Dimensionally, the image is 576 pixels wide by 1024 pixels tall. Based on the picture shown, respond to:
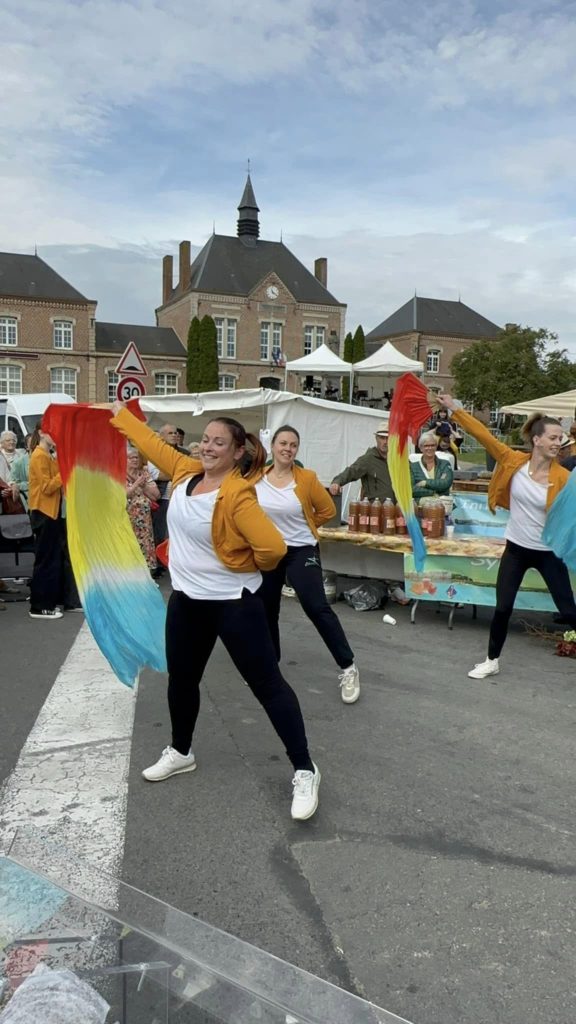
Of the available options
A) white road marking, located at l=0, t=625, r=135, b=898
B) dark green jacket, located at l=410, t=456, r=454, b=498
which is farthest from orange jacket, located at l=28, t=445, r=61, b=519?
dark green jacket, located at l=410, t=456, r=454, b=498

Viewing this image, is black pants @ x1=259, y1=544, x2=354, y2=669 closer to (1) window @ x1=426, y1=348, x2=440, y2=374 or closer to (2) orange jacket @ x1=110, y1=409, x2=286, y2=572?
(2) orange jacket @ x1=110, y1=409, x2=286, y2=572

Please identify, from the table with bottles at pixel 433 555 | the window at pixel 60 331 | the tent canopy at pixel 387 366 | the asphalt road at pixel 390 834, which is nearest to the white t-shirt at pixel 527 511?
the asphalt road at pixel 390 834

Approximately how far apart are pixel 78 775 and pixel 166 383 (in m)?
59.0

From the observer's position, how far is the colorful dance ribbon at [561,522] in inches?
210

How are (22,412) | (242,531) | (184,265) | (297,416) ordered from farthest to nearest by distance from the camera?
(184,265)
(22,412)
(297,416)
(242,531)

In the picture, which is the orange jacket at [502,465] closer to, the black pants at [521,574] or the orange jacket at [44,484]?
the black pants at [521,574]

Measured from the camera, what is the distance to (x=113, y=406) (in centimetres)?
439

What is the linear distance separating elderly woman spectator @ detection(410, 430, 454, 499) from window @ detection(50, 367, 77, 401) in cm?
5161

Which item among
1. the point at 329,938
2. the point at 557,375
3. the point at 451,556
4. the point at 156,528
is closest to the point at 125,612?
the point at 329,938

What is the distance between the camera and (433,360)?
7525 cm

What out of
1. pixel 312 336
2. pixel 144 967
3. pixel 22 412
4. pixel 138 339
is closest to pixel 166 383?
pixel 138 339

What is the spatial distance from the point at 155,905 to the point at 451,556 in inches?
217

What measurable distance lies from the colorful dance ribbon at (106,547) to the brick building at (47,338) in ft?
175

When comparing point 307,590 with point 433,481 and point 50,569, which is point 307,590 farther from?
point 433,481
